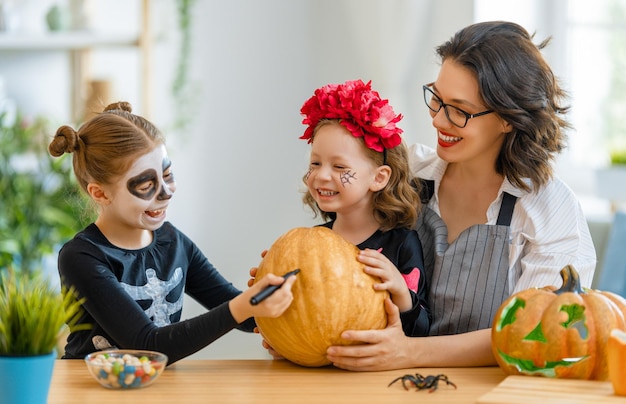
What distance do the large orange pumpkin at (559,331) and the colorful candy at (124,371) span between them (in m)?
0.68

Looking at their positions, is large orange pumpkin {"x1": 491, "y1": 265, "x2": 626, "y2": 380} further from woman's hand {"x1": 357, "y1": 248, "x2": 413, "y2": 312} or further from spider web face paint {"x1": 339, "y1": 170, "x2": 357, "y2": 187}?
spider web face paint {"x1": 339, "y1": 170, "x2": 357, "y2": 187}

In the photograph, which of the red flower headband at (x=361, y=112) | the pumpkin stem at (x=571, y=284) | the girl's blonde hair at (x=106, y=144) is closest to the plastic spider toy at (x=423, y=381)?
the pumpkin stem at (x=571, y=284)

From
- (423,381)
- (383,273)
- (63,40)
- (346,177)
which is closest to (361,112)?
(346,177)

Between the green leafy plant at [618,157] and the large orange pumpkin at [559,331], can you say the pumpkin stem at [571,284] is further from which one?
the green leafy plant at [618,157]

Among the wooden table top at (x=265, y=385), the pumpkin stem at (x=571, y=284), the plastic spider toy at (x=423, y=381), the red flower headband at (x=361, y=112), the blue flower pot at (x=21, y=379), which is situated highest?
the red flower headband at (x=361, y=112)

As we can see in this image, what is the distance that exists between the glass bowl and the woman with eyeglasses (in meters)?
0.72

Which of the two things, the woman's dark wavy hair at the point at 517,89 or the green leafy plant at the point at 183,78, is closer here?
the woman's dark wavy hair at the point at 517,89

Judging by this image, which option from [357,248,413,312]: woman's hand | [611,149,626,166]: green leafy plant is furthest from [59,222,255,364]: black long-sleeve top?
[611,149,626,166]: green leafy plant

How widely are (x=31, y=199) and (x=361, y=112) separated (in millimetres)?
2747

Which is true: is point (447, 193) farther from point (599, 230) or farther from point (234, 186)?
point (234, 186)

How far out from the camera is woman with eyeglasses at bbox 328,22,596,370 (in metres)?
2.06

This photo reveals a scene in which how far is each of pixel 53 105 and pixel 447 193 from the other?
2.84m

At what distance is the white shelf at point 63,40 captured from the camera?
429 cm

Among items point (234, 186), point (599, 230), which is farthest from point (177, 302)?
point (234, 186)
